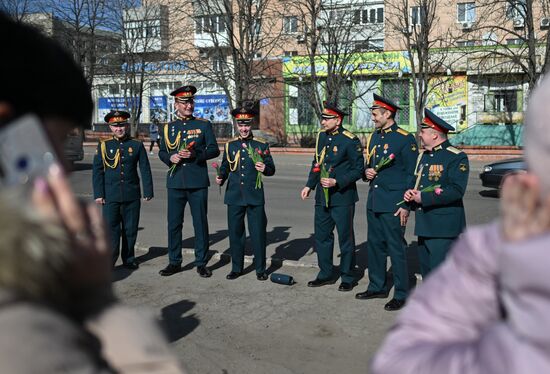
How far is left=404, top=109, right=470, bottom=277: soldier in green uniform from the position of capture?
5816mm

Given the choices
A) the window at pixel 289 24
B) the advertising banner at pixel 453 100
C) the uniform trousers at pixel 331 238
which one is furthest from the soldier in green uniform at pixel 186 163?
the advertising banner at pixel 453 100

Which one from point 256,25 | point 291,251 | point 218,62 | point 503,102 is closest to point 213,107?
point 218,62

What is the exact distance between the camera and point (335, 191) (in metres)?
7.05

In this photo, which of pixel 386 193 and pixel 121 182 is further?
pixel 121 182

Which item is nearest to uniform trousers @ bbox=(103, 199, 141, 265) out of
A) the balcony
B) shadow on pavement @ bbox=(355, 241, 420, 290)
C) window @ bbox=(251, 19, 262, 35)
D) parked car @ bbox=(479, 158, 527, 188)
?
shadow on pavement @ bbox=(355, 241, 420, 290)

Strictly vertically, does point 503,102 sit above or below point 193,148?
above

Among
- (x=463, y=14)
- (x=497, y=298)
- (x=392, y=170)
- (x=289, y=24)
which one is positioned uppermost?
(x=463, y=14)

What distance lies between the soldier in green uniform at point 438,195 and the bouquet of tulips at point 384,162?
0.62 m

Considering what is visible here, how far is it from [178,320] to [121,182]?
2913mm

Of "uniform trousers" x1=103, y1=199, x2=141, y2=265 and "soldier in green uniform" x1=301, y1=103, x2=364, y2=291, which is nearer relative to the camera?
"soldier in green uniform" x1=301, y1=103, x2=364, y2=291

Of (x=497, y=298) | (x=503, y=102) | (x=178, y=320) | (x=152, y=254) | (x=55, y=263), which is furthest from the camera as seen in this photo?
(x=503, y=102)

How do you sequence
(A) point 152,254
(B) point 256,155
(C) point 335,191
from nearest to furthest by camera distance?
(C) point 335,191 → (B) point 256,155 → (A) point 152,254

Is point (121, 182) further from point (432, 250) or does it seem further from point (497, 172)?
point (497, 172)

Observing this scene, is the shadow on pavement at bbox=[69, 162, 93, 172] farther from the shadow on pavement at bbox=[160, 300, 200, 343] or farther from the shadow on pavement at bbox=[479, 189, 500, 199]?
the shadow on pavement at bbox=[160, 300, 200, 343]
